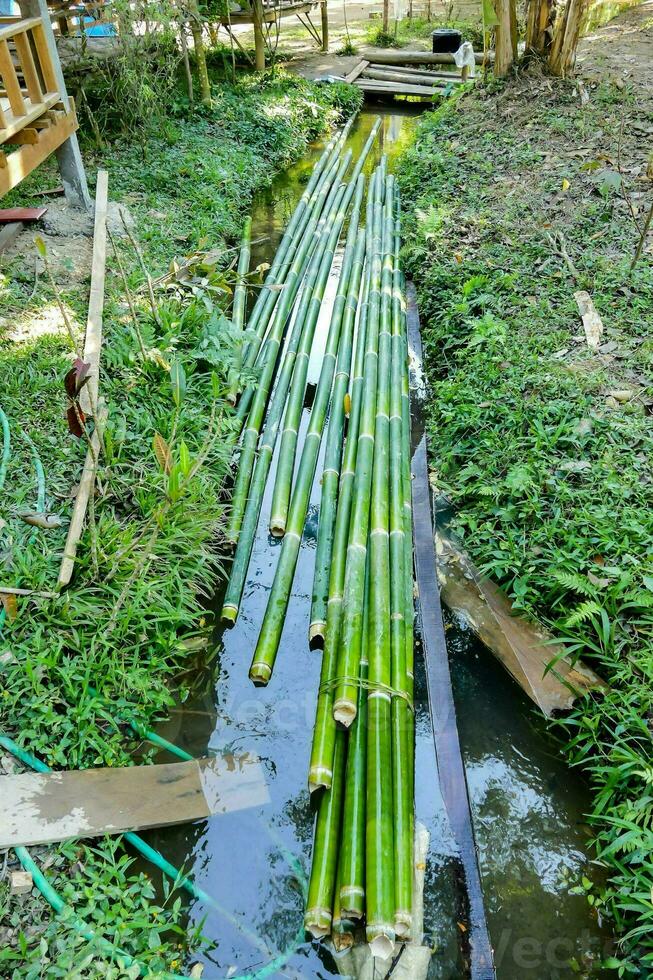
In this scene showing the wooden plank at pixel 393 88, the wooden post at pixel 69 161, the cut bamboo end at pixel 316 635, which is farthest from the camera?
the wooden plank at pixel 393 88

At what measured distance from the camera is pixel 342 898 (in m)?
2.05

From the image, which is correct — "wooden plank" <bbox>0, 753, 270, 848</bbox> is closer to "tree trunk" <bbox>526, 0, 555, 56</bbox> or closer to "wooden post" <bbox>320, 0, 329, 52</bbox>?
"tree trunk" <bbox>526, 0, 555, 56</bbox>

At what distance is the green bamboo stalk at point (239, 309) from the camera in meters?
4.25

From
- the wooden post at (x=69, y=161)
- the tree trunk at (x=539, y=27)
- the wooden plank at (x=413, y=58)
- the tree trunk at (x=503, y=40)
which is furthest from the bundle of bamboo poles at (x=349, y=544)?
the wooden plank at (x=413, y=58)

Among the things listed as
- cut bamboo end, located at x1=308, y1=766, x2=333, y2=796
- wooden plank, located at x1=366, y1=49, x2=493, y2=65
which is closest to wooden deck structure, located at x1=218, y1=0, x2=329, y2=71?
wooden plank, located at x1=366, y1=49, x2=493, y2=65

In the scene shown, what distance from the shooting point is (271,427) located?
13.5ft

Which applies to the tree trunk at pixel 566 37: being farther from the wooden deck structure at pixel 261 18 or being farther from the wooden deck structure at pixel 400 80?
the wooden deck structure at pixel 261 18

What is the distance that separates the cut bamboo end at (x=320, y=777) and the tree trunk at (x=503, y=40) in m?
8.55

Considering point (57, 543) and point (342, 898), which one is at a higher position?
point (57, 543)

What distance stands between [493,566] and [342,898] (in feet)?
5.06

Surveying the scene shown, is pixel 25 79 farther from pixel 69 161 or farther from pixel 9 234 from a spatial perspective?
pixel 9 234

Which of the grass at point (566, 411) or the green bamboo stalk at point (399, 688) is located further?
the grass at point (566, 411)

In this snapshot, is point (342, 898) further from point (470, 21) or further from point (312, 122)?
point (470, 21)

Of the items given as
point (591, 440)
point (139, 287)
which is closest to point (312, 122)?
point (139, 287)
